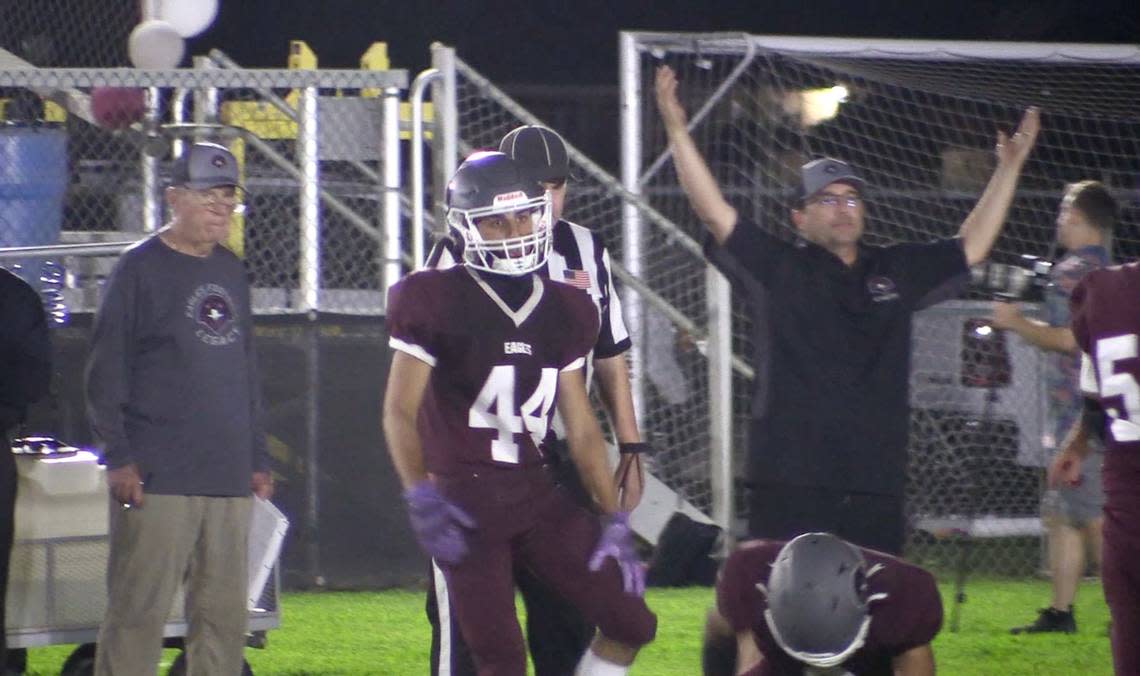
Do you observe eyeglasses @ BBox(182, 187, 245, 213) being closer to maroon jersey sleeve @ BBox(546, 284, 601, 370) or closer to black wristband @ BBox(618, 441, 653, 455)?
maroon jersey sleeve @ BBox(546, 284, 601, 370)

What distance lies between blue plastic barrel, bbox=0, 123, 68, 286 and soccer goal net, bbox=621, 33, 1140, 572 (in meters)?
2.78

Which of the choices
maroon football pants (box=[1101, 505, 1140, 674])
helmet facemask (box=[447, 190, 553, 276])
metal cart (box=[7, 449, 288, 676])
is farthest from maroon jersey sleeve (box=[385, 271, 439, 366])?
maroon football pants (box=[1101, 505, 1140, 674])

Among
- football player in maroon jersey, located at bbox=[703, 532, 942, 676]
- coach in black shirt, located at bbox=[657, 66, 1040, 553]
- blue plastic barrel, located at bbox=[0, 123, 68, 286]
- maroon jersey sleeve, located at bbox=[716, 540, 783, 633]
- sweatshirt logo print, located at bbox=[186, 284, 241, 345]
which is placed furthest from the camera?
blue plastic barrel, located at bbox=[0, 123, 68, 286]

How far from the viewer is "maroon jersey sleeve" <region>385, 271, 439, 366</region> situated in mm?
4285

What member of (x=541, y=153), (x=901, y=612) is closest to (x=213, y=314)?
(x=541, y=153)

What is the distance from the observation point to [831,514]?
15.5 ft

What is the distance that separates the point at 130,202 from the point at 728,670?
5.27m

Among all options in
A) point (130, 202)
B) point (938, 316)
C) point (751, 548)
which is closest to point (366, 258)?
point (130, 202)

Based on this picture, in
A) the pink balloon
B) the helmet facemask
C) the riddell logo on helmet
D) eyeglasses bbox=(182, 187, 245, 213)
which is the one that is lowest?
the helmet facemask

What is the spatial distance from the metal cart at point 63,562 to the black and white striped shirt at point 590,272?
59.8 inches

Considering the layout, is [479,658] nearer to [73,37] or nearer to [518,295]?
[518,295]

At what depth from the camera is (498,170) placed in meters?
4.44

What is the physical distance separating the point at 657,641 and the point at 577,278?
9.00ft

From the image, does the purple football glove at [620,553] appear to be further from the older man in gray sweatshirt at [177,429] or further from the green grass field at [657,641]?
the green grass field at [657,641]
